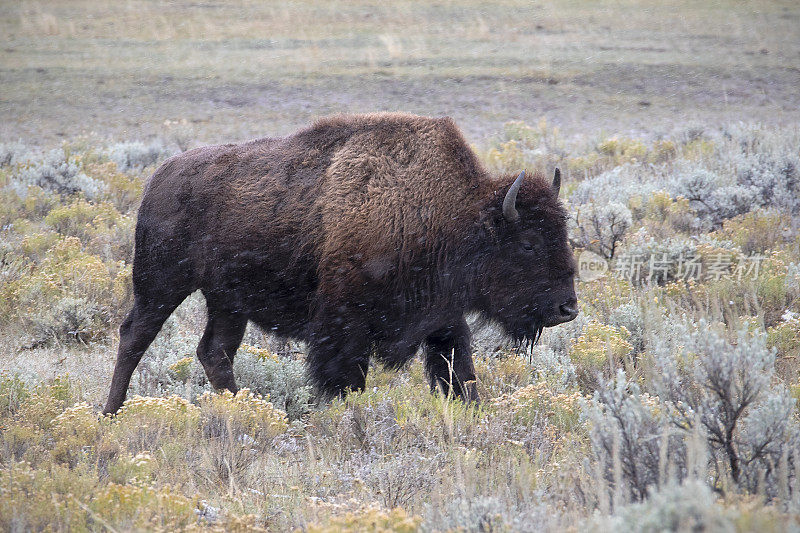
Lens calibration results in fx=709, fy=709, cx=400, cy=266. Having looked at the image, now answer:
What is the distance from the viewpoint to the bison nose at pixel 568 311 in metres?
4.38

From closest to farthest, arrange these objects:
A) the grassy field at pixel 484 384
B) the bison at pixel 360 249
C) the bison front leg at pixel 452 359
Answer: the grassy field at pixel 484 384, the bison at pixel 360 249, the bison front leg at pixel 452 359

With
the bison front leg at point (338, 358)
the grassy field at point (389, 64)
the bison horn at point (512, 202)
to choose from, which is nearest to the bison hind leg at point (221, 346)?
the bison front leg at point (338, 358)

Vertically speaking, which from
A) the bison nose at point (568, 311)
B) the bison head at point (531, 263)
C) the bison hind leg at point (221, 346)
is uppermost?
the bison head at point (531, 263)

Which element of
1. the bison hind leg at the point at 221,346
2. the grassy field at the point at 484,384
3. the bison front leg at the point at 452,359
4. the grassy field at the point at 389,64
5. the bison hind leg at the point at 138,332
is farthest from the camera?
the grassy field at the point at 389,64

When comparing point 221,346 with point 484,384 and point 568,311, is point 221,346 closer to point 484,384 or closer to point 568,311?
point 484,384

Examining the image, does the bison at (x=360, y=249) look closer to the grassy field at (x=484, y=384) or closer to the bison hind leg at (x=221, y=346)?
the bison hind leg at (x=221, y=346)

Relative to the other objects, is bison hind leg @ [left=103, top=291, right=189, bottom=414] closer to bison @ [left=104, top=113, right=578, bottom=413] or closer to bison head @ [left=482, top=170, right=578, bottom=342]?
bison @ [left=104, top=113, right=578, bottom=413]

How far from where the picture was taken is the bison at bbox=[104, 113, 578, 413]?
4422mm

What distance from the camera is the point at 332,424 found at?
4309 millimetres

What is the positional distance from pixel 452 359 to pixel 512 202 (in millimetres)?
1084

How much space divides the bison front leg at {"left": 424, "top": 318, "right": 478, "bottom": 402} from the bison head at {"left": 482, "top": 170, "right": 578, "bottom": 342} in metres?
0.31

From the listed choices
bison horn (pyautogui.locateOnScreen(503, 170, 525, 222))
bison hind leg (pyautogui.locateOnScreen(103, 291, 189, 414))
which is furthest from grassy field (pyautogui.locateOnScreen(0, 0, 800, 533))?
bison horn (pyautogui.locateOnScreen(503, 170, 525, 222))

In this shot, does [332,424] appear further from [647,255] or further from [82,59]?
[82,59]

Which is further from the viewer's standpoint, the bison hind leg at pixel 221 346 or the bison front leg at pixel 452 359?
the bison hind leg at pixel 221 346
